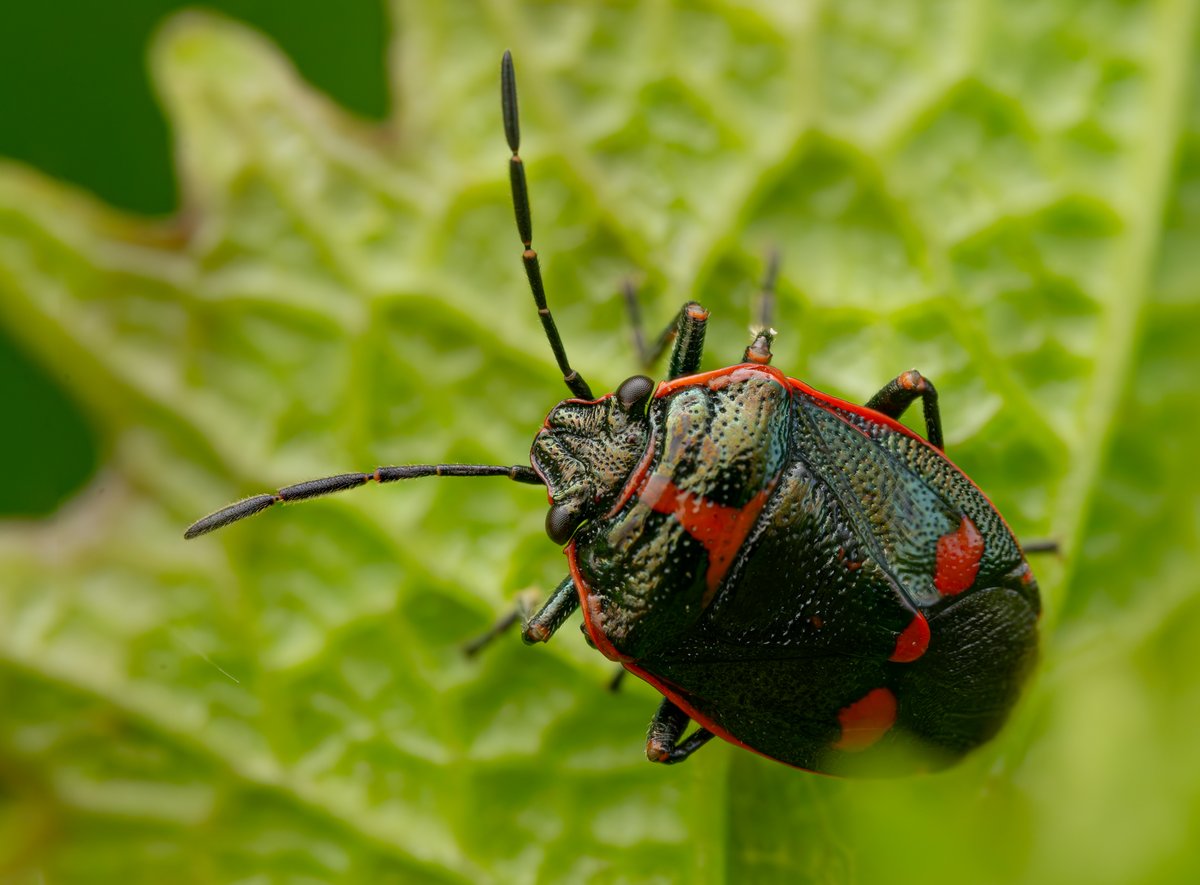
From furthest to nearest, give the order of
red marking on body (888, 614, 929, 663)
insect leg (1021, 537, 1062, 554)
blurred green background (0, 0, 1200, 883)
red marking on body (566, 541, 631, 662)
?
blurred green background (0, 0, 1200, 883) < insect leg (1021, 537, 1062, 554) < red marking on body (566, 541, 631, 662) < red marking on body (888, 614, 929, 663)

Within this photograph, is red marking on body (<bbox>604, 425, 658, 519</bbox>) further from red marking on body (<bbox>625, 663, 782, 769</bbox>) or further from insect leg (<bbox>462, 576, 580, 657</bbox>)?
red marking on body (<bbox>625, 663, 782, 769</bbox>)

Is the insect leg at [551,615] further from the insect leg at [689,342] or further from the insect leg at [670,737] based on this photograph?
the insect leg at [689,342]

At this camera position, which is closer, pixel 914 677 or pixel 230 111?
pixel 914 677

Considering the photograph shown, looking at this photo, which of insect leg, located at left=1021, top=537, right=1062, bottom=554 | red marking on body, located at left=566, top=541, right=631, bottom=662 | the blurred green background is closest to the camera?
red marking on body, located at left=566, top=541, right=631, bottom=662

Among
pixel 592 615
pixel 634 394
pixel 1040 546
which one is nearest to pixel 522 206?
pixel 634 394

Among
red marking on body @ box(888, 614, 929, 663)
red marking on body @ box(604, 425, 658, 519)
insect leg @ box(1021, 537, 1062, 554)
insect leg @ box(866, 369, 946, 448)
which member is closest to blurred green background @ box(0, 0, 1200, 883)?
insect leg @ box(1021, 537, 1062, 554)

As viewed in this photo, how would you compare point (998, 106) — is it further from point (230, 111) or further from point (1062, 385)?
point (230, 111)

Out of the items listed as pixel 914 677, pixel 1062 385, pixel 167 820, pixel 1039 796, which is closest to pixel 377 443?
pixel 167 820
